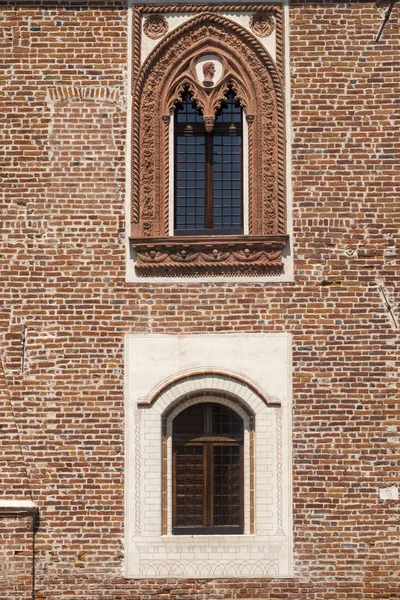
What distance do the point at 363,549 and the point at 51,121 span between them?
6.93 meters

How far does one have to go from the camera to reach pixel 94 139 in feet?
52.6

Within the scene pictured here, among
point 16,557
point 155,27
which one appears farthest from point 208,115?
point 16,557

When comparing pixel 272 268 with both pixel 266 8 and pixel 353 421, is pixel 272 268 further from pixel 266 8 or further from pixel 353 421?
pixel 266 8

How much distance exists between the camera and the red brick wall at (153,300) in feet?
50.0

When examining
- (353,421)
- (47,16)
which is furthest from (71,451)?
(47,16)

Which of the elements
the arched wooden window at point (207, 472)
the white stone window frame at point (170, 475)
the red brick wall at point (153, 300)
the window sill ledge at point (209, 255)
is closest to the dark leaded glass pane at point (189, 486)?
the arched wooden window at point (207, 472)

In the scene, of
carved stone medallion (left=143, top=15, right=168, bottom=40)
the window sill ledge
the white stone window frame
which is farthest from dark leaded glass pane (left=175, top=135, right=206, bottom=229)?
the white stone window frame

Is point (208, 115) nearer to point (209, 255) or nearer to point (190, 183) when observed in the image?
point (190, 183)

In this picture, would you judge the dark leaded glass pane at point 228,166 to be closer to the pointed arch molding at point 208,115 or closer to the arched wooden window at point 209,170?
the arched wooden window at point 209,170

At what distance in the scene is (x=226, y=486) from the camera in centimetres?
1565

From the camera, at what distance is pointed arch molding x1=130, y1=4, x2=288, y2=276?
619 inches

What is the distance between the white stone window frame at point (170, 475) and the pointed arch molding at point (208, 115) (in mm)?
1053

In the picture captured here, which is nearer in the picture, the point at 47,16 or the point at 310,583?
the point at 310,583

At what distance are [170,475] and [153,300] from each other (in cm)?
229
